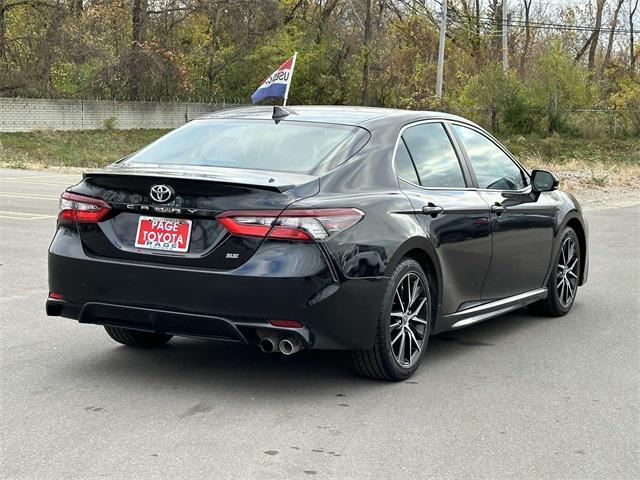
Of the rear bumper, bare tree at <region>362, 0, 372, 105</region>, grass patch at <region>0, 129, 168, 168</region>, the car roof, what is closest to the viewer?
the rear bumper

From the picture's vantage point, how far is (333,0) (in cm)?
5950

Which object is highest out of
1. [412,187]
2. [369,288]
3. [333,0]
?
[333,0]

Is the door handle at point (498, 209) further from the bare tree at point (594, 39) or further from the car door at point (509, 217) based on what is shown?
the bare tree at point (594, 39)

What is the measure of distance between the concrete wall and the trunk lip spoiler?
39956 millimetres

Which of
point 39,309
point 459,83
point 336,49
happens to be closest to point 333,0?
point 336,49

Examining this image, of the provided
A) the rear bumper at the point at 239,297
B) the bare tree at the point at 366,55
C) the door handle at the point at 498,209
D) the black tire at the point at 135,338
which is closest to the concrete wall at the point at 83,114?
the bare tree at the point at 366,55

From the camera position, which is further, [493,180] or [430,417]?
[493,180]

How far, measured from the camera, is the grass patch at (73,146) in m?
37.7

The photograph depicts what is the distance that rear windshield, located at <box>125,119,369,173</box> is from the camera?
5.92 meters

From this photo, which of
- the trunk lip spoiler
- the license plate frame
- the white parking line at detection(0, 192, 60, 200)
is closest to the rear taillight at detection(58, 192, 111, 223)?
the trunk lip spoiler

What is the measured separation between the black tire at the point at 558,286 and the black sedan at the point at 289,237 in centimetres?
123

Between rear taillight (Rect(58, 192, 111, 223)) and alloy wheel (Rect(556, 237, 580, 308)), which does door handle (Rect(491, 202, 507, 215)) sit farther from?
rear taillight (Rect(58, 192, 111, 223))

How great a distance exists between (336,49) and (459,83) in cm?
808

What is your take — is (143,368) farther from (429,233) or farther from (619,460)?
(619,460)
